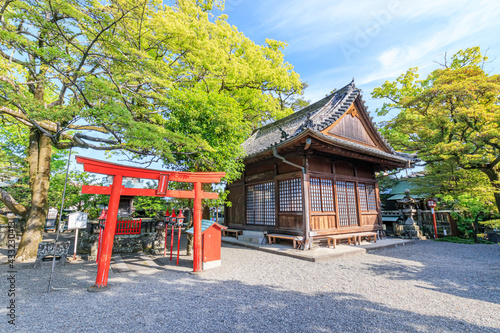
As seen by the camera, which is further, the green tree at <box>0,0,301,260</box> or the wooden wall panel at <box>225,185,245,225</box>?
the wooden wall panel at <box>225,185,245,225</box>

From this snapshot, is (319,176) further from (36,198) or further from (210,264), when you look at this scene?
(36,198)

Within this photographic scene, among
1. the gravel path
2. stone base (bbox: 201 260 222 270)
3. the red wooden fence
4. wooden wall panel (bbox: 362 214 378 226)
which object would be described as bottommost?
the gravel path

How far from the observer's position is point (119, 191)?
5.36 m

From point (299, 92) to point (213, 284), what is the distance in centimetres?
1957

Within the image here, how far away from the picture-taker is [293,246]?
9125 millimetres

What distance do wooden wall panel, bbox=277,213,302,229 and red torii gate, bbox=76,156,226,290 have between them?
162 inches

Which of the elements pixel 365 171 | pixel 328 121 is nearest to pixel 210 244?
pixel 328 121

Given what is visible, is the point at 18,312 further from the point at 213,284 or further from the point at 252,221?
the point at 252,221

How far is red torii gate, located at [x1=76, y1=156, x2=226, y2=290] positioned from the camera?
5.03 m

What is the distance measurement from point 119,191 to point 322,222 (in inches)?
302

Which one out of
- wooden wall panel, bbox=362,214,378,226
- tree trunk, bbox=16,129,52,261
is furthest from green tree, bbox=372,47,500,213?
tree trunk, bbox=16,129,52,261

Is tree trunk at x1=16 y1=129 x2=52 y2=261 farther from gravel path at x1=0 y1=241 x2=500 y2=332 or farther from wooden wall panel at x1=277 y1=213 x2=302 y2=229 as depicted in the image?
wooden wall panel at x1=277 y1=213 x2=302 y2=229

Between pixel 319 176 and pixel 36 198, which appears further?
pixel 319 176

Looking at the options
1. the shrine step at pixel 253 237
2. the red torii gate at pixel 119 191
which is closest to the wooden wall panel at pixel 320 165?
the shrine step at pixel 253 237
